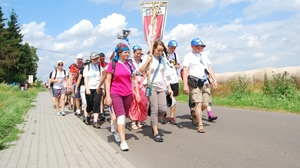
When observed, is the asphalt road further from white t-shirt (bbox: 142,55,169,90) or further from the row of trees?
the row of trees

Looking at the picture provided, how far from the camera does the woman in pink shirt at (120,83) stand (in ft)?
20.4

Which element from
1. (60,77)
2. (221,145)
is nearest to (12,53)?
(60,77)

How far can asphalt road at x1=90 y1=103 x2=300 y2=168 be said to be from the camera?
16.6 ft

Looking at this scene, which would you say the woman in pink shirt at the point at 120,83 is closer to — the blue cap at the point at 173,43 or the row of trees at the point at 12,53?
the blue cap at the point at 173,43

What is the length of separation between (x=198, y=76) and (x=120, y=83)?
2090mm

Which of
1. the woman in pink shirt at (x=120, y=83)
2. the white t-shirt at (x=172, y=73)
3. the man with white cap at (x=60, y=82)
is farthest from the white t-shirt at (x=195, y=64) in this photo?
the man with white cap at (x=60, y=82)

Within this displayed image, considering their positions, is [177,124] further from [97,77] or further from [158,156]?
[158,156]

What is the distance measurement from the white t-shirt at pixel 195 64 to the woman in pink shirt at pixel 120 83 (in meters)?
1.72

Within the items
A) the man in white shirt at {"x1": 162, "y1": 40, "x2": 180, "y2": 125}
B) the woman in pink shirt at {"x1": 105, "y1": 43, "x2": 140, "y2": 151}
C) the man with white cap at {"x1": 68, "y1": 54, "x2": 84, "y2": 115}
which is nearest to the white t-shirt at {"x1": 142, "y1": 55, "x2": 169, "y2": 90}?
the woman in pink shirt at {"x1": 105, "y1": 43, "x2": 140, "y2": 151}

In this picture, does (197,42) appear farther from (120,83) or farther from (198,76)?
(120,83)

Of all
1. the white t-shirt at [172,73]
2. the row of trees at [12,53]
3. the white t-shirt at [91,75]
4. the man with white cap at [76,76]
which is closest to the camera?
the white t-shirt at [172,73]

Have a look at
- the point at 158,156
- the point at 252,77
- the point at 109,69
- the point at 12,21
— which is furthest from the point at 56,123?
the point at 12,21

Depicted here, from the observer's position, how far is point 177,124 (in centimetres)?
888

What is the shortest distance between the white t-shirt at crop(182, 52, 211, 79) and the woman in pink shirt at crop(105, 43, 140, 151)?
5.64 feet
